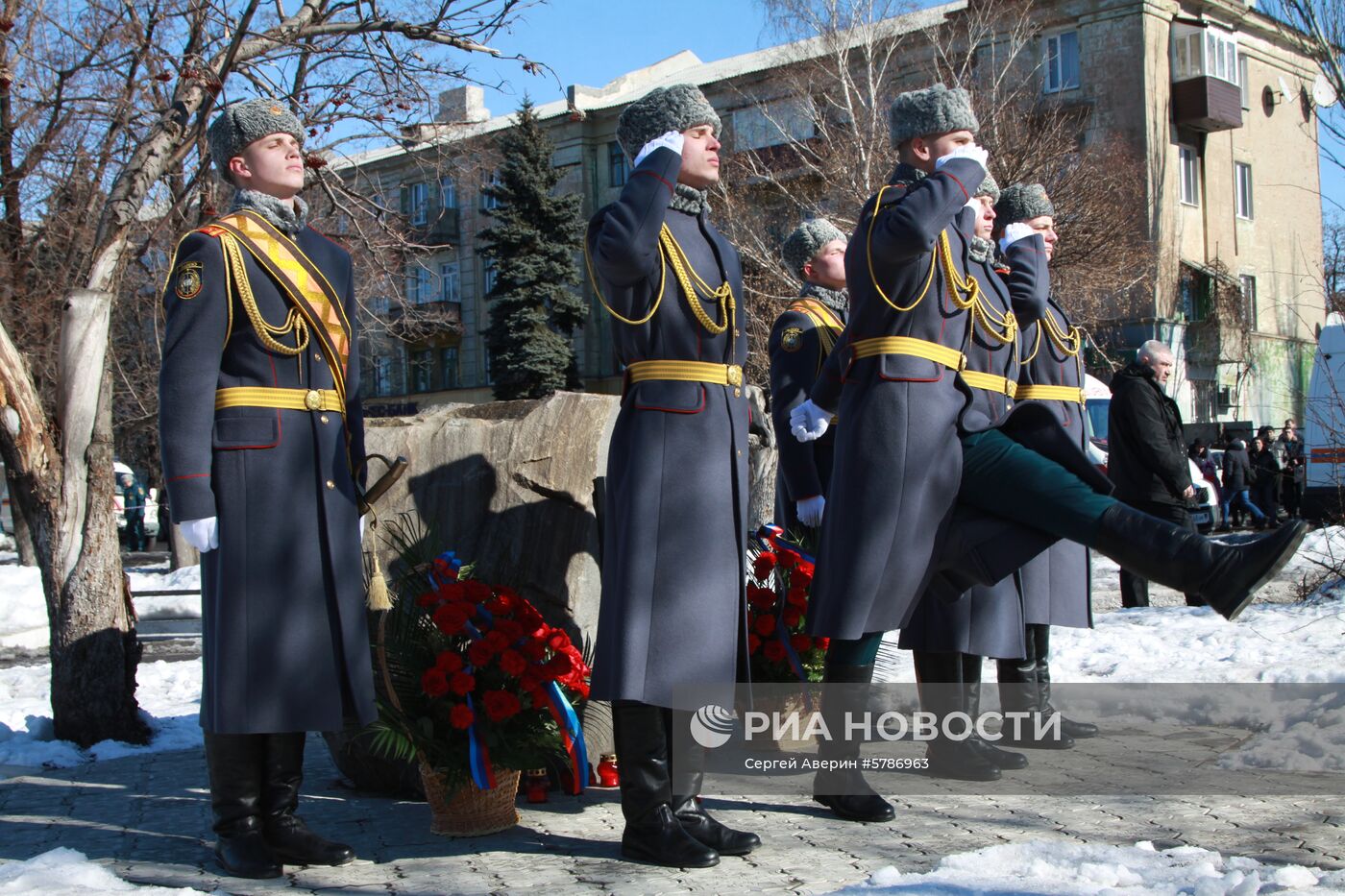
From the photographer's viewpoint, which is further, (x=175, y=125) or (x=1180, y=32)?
(x=1180, y=32)

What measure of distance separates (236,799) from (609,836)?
1.02 metres

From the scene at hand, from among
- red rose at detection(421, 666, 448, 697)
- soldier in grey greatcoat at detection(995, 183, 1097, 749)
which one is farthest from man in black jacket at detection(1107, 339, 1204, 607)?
red rose at detection(421, 666, 448, 697)

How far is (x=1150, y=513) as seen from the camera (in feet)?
28.0

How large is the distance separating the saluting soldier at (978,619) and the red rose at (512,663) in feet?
4.56

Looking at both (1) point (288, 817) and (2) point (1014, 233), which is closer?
(1) point (288, 817)

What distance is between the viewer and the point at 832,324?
18.8ft

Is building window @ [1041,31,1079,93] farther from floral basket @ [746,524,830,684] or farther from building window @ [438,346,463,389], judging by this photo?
floral basket @ [746,524,830,684]

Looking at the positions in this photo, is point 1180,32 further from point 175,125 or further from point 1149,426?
point 175,125

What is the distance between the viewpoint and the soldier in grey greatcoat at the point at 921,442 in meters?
3.95

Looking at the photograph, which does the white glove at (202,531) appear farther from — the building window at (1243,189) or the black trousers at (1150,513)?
the building window at (1243,189)

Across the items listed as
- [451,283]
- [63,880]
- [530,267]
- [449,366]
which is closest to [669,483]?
[63,880]

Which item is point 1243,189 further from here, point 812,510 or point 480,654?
point 480,654

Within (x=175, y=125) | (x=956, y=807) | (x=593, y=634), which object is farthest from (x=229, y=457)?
(x=175, y=125)

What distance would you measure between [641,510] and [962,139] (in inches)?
61.2
